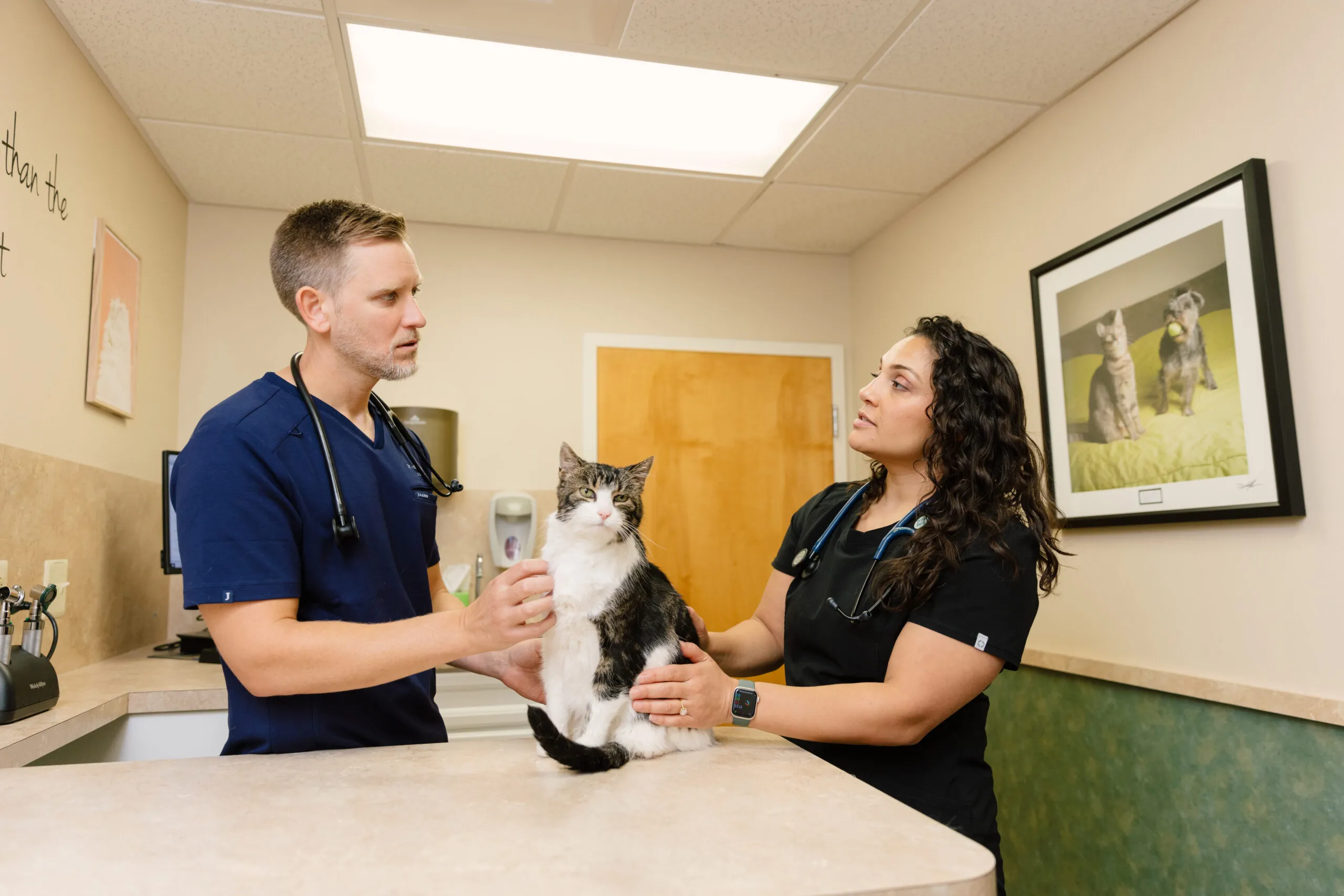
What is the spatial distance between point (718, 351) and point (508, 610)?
2.84 m

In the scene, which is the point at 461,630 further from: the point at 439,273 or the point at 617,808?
the point at 439,273

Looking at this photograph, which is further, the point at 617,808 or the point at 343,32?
the point at 343,32

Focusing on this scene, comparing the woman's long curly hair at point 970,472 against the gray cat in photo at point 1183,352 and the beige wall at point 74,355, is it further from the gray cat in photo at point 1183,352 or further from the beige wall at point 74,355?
the beige wall at point 74,355

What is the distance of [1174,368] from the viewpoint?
2137mm

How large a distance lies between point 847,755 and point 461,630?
698 mm

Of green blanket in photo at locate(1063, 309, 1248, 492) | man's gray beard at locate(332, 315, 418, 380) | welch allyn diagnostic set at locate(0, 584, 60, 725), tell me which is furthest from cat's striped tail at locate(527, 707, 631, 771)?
green blanket in photo at locate(1063, 309, 1248, 492)

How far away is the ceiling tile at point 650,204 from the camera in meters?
3.08

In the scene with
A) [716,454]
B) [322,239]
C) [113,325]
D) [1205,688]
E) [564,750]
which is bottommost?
[1205,688]

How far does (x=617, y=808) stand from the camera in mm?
901

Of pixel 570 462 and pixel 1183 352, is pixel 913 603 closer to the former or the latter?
pixel 570 462

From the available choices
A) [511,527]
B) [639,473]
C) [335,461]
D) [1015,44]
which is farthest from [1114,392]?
[511,527]

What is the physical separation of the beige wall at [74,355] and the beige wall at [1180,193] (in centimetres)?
279

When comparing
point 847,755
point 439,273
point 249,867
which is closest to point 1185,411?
point 847,755

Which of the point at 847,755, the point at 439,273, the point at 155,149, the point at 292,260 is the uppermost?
the point at 155,149
